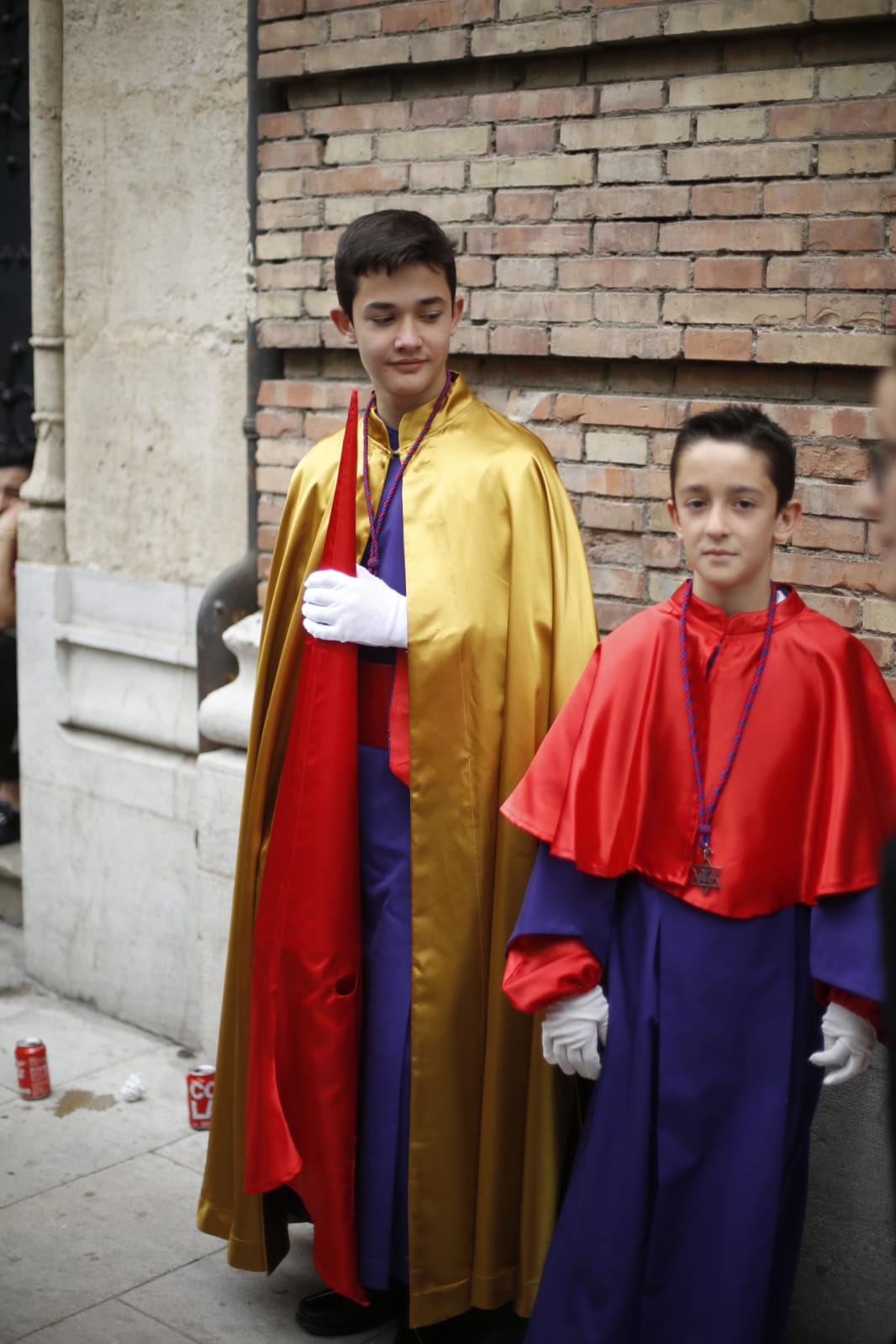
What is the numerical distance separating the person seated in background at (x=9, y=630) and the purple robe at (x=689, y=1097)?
3726 millimetres

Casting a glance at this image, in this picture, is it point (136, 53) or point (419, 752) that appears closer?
point (419, 752)

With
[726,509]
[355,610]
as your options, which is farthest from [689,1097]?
[355,610]

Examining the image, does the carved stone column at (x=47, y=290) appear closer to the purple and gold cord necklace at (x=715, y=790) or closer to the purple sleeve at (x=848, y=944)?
the purple and gold cord necklace at (x=715, y=790)

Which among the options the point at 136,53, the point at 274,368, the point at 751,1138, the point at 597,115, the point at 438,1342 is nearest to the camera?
the point at 751,1138

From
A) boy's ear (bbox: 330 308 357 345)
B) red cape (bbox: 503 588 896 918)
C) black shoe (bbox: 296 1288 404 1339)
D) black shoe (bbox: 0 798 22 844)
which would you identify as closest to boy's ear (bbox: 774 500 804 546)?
red cape (bbox: 503 588 896 918)

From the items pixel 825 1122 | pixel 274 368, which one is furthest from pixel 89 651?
pixel 825 1122

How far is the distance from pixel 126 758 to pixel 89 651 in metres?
0.42

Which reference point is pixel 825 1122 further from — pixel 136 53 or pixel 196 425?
pixel 136 53

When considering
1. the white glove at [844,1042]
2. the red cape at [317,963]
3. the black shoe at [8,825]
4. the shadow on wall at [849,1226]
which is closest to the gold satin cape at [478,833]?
the red cape at [317,963]

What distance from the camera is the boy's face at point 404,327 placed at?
10.1ft

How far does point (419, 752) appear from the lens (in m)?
3.08

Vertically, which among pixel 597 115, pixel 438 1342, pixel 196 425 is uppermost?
pixel 597 115

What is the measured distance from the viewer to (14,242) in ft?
19.6

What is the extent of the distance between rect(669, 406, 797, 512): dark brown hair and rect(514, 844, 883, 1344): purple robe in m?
0.71
